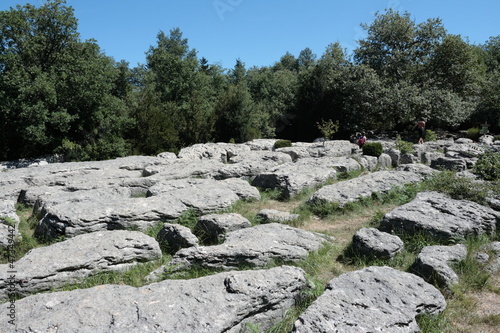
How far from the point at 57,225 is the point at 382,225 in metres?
6.36

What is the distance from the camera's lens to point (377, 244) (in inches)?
235

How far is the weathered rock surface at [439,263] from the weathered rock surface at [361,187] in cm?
314

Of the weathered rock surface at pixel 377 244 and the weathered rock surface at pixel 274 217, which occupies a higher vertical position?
the weathered rock surface at pixel 377 244

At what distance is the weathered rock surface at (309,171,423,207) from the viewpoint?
8.95 metres

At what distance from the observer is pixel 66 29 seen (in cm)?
2086

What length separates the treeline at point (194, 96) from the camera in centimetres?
1950

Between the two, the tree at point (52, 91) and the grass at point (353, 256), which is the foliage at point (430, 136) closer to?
the grass at point (353, 256)

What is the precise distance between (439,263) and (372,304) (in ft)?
6.05

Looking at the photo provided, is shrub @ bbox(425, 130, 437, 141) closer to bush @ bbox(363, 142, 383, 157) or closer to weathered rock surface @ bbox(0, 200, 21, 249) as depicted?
bush @ bbox(363, 142, 383, 157)

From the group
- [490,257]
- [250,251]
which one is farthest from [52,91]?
[490,257]
